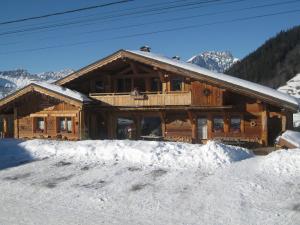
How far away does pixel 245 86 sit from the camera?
80.5 ft

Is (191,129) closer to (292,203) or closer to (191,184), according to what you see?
(191,184)

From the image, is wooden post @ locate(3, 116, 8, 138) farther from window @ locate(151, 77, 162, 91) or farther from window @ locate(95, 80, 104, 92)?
window @ locate(151, 77, 162, 91)

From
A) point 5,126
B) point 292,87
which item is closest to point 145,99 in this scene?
point 5,126

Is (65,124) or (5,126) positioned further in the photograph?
(5,126)

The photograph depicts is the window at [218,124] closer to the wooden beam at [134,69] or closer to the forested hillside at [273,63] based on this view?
the wooden beam at [134,69]

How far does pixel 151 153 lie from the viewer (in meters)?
17.7

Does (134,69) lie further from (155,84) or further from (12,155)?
(12,155)

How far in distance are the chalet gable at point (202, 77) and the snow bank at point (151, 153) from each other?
6.02 metres

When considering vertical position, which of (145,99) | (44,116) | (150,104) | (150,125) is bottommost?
(150,125)

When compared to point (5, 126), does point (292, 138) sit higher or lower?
lower

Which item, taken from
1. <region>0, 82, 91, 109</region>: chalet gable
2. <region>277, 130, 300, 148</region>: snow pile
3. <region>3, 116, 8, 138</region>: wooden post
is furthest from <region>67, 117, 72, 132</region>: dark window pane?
<region>277, 130, 300, 148</region>: snow pile

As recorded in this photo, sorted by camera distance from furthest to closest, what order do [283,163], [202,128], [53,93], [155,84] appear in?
1. [155,84]
2. [53,93]
3. [202,128]
4. [283,163]

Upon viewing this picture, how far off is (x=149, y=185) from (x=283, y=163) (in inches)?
185

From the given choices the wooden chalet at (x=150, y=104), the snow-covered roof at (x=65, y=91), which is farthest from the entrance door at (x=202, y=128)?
the snow-covered roof at (x=65, y=91)
